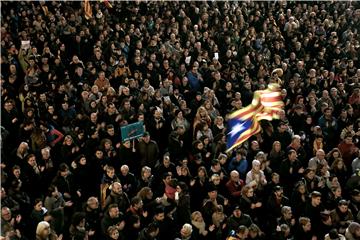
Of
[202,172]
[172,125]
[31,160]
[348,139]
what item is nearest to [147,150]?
[172,125]

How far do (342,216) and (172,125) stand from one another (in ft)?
13.0

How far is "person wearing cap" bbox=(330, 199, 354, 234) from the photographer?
354 inches

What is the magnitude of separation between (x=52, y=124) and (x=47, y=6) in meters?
7.69

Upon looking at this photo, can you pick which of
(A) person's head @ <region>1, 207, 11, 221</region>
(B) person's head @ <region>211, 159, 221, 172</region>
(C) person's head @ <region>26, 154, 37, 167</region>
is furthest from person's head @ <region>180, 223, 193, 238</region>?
(C) person's head @ <region>26, 154, 37, 167</region>

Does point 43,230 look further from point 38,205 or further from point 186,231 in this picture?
point 186,231

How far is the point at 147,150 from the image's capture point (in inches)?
431

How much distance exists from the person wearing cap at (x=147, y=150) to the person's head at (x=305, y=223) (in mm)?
3117

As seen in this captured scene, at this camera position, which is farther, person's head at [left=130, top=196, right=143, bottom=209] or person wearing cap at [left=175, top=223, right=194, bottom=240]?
person's head at [left=130, top=196, right=143, bottom=209]

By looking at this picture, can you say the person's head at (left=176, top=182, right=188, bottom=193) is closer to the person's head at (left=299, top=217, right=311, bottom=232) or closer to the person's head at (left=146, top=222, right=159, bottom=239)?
the person's head at (left=146, top=222, right=159, bottom=239)

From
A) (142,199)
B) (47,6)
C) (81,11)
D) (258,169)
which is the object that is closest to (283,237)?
(258,169)

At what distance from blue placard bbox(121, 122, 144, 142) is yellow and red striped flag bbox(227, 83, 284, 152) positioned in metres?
1.58

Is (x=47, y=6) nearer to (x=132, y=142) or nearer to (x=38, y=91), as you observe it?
(x=38, y=91)

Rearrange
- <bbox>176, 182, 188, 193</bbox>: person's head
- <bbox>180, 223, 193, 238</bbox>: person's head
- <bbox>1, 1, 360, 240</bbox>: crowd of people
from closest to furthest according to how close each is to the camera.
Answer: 1. <bbox>180, 223, 193, 238</bbox>: person's head
2. <bbox>1, 1, 360, 240</bbox>: crowd of people
3. <bbox>176, 182, 188, 193</bbox>: person's head

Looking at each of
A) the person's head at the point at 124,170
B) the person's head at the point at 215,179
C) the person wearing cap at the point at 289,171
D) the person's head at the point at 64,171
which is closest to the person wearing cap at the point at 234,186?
the person's head at the point at 215,179
